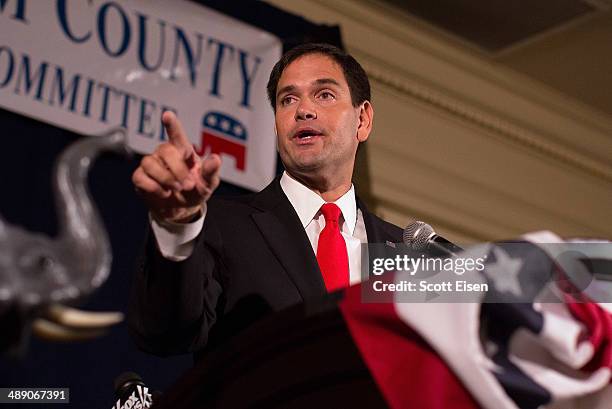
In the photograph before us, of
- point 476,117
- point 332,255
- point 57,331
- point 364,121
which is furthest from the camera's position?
point 476,117

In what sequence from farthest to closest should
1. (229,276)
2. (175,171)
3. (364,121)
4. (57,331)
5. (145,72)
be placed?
(145,72), (364,121), (229,276), (175,171), (57,331)

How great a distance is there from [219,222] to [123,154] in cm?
98

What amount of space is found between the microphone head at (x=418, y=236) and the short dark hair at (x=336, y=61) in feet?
2.19

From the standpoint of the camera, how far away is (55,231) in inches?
138

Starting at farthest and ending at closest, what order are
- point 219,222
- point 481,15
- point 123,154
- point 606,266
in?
point 481,15 → point 219,222 → point 606,266 → point 123,154

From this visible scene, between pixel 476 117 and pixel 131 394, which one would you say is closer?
pixel 131 394

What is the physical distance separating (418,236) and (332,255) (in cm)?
27

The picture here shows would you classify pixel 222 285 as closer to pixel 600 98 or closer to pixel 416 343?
pixel 416 343

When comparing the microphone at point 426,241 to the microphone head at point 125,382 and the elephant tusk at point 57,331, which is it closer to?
the microphone head at point 125,382

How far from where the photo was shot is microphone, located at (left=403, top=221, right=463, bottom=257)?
1.48 meters

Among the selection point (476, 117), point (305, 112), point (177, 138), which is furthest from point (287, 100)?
point (476, 117)

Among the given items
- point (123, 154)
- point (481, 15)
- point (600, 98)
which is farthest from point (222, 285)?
point (600, 98)

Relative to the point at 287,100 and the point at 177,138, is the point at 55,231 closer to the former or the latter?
the point at 287,100

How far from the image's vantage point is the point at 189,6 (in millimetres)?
4035
